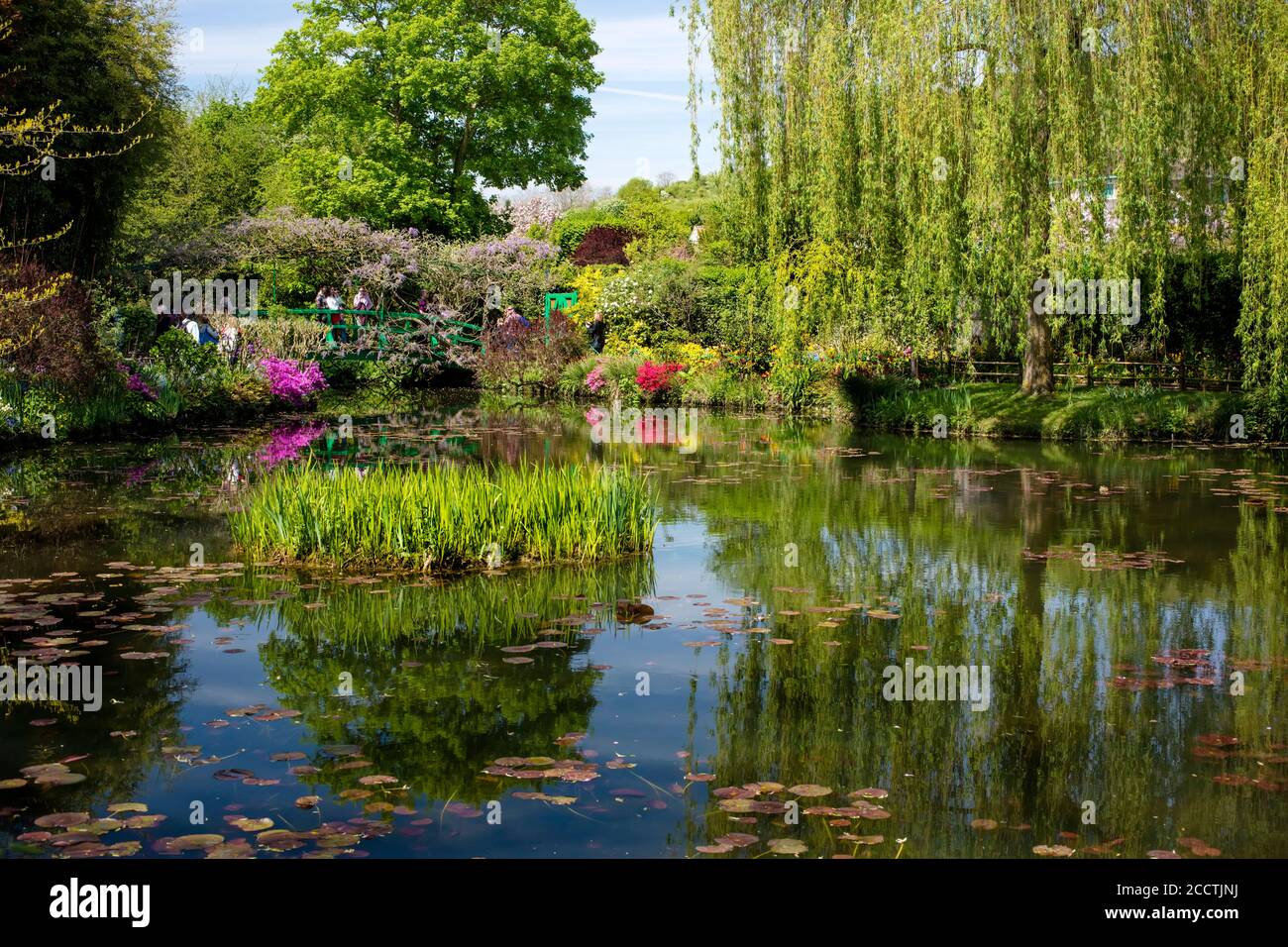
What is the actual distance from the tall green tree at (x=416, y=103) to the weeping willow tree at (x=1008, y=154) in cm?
1988

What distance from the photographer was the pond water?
15.9ft

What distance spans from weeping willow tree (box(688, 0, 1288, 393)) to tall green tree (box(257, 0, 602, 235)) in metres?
19.9

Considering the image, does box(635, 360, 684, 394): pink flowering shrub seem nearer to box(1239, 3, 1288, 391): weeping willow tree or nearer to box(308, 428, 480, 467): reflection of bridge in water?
box(308, 428, 480, 467): reflection of bridge in water

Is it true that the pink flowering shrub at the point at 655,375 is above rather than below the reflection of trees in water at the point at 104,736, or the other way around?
above

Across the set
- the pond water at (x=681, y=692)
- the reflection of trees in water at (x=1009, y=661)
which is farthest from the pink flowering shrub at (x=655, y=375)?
the pond water at (x=681, y=692)

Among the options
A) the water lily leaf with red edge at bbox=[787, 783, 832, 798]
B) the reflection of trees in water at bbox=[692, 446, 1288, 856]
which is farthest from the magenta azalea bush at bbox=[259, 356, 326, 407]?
the water lily leaf with red edge at bbox=[787, 783, 832, 798]

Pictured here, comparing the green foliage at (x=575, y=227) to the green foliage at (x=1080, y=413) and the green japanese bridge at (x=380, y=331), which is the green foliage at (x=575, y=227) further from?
the green foliage at (x=1080, y=413)

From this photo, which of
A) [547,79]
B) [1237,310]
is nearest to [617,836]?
[1237,310]

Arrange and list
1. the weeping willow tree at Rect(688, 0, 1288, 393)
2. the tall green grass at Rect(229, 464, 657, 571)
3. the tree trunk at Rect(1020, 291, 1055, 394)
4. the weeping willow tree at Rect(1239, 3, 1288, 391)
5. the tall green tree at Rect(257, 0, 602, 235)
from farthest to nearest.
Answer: the tall green tree at Rect(257, 0, 602, 235) → the tree trunk at Rect(1020, 291, 1055, 394) → the weeping willow tree at Rect(688, 0, 1288, 393) → the weeping willow tree at Rect(1239, 3, 1288, 391) → the tall green grass at Rect(229, 464, 657, 571)

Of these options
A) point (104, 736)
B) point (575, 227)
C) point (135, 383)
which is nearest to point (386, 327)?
point (135, 383)

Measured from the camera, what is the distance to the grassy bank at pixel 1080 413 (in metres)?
19.0
